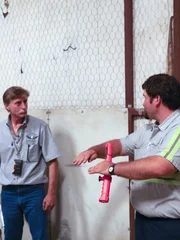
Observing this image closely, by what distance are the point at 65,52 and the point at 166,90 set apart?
116cm

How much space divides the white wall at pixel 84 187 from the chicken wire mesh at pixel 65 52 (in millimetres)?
103

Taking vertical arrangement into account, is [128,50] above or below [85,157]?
above

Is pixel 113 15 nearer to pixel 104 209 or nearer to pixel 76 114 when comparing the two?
pixel 76 114

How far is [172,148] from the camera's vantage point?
1490 millimetres

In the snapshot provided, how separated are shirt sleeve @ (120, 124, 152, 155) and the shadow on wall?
0.74 metres

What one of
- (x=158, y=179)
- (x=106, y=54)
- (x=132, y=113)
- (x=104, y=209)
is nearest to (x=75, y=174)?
(x=104, y=209)

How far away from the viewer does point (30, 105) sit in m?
2.82

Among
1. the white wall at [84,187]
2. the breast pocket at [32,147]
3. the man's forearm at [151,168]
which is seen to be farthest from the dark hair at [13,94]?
the man's forearm at [151,168]

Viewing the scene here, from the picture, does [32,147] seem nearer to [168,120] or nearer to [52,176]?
[52,176]

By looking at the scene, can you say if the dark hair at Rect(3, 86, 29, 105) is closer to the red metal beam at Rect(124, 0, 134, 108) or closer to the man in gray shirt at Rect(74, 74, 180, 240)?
the red metal beam at Rect(124, 0, 134, 108)

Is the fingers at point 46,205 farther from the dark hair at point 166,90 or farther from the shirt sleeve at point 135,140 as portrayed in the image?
the dark hair at point 166,90

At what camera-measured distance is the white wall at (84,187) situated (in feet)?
7.82

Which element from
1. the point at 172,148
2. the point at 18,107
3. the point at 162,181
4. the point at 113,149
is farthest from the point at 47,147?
the point at 172,148

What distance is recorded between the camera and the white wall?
2385 mm
